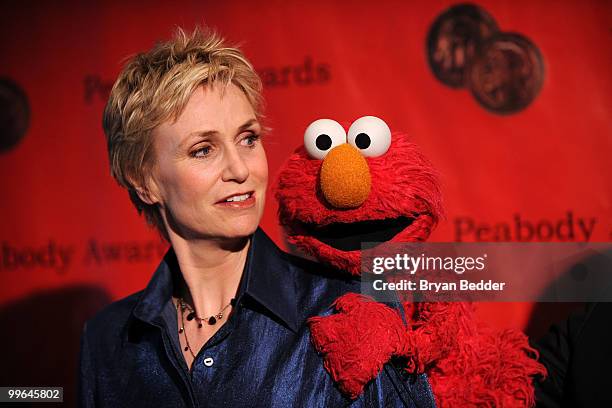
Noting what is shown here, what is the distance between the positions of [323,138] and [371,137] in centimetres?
8

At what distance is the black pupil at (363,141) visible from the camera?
43.7 inches

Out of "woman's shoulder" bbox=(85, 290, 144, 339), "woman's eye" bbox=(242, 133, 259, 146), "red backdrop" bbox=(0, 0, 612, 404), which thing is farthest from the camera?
"red backdrop" bbox=(0, 0, 612, 404)

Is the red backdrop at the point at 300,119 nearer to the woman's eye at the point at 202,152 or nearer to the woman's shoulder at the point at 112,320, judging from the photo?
the woman's shoulder at the point at 112,320

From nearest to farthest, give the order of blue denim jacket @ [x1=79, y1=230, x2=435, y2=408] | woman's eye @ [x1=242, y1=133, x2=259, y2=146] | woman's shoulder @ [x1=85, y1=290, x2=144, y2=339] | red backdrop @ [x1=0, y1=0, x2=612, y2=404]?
blue denim jacket @ [x1=79, y1=230, x2=435, y2=408]
woman's eye @ [x1=242, y1=133, x2=259, y2=146]
woman's shoulder @ [x1=85, y1=290, x2=144, y2=339]
red backdrop @ [x1=0, y1=0, x2=612, y2=404]

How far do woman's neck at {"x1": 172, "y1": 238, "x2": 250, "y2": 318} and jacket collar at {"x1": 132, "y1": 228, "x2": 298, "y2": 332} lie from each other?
0.04m

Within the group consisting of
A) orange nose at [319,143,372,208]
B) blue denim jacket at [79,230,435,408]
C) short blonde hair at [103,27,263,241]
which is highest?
short blonde hair at [103,27,263,241]

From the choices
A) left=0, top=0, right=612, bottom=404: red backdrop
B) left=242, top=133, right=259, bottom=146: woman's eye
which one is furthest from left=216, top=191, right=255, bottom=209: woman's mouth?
left=0, top=0, right=612, bottom=404: red backdrop

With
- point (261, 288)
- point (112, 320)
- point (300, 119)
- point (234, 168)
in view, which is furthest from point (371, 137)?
point (300, 119)

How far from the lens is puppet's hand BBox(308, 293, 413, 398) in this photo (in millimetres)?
1063

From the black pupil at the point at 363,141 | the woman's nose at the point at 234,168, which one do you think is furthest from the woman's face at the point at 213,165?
the black pupil at the point at 363,141

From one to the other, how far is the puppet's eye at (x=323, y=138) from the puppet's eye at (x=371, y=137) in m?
0.03

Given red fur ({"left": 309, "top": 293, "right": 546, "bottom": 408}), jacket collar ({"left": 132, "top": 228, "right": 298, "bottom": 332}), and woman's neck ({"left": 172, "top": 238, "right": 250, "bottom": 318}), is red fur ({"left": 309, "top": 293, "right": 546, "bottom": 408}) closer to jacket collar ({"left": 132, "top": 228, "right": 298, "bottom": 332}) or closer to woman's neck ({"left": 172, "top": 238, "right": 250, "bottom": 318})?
jacket collar ({"left": 132, "top": 228, "right": 298, "bottom": 332})

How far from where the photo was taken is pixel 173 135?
123 cm

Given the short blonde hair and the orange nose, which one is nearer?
the orange nose
